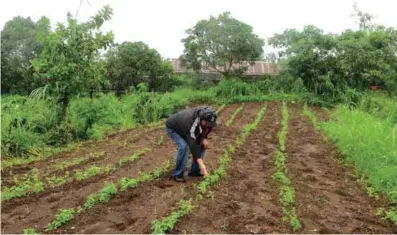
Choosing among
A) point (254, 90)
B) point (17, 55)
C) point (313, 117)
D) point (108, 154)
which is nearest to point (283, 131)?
point (313, 117)

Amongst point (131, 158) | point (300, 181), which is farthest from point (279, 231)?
point (131, 158)

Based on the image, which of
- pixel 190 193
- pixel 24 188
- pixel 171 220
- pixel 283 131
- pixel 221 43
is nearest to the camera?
pixel 171 220

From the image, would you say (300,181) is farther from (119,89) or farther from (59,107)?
(119,89)

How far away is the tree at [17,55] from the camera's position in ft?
57.7

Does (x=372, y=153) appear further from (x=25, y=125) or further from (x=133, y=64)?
(x=133, y=64)

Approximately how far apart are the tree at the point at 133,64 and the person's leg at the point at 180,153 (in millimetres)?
11214

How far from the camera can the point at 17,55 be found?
1784 cm

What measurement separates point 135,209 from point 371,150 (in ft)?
15.0

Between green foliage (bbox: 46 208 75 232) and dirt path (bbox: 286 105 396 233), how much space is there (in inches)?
105

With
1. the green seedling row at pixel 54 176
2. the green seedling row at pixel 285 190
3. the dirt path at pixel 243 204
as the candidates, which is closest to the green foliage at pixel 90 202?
the green seedling row at pixel 54 176

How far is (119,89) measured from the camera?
60.4ft

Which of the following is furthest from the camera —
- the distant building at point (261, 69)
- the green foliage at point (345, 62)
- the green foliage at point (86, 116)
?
the distant building at point (261, 69)

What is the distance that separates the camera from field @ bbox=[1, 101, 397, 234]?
5027mm

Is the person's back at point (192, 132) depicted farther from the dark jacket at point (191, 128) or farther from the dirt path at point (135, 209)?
the dirt path at point (135, 209)
